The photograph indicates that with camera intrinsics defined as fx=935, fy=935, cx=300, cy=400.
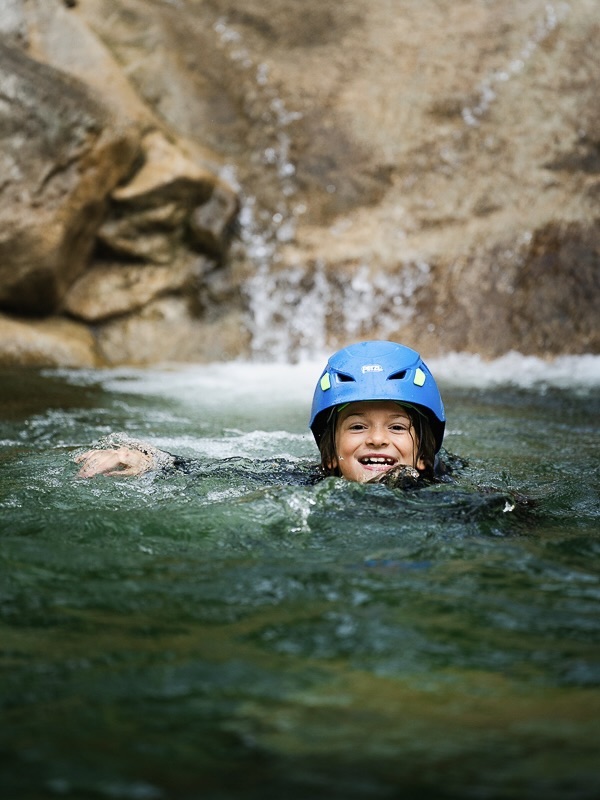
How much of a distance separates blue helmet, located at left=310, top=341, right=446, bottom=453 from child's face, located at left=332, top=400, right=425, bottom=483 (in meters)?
0.12

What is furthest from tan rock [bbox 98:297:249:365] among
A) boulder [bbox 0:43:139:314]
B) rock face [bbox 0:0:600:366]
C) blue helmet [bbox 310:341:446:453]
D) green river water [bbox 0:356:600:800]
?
blue helmet [bbox 310:341:446:453]

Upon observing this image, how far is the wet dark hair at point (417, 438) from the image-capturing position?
4.57 m

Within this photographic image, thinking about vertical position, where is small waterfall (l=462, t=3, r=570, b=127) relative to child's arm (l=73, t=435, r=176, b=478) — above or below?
above

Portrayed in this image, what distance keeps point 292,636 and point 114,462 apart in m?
2.08

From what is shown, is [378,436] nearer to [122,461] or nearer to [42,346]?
[122,461]

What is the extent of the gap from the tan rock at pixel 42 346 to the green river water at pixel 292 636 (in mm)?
4601

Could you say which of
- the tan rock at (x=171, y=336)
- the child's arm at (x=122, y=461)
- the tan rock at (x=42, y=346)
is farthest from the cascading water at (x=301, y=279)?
the child's arm at (x=122, y=461)

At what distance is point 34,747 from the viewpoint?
1845 mm

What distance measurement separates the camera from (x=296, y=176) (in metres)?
11.9

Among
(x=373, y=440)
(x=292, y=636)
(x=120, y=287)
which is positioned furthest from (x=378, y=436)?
(x=120, y=287)

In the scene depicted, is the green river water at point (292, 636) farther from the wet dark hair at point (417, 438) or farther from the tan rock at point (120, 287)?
the tan rock at point (120, 287)

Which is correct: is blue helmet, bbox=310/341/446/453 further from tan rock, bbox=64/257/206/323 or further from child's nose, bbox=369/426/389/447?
tan rock, bbox=64/257/206/323

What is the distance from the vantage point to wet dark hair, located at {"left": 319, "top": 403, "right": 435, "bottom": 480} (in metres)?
4.57

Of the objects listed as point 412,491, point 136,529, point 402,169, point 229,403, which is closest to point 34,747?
point 136,529
